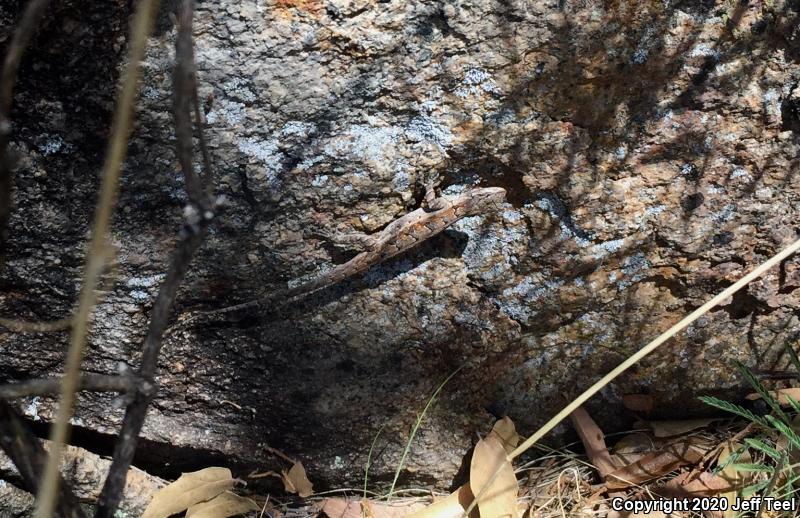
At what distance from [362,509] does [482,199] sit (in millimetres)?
1031

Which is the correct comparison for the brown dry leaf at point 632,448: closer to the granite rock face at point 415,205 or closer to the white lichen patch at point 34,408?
the granite rock face at point 415,205

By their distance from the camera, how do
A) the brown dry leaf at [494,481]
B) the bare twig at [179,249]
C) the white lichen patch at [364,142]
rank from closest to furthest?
1. the bare twig at [179,249]
2. the white lichen patch at [364,142]
3. the brown dry leaf at [494,481]

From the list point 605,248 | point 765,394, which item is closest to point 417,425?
point 605,248

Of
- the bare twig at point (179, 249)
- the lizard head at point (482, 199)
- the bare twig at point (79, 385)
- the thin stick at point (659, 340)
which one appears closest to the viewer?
the bare twig at point (179, 249)

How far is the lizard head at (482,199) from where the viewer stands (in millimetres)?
1943

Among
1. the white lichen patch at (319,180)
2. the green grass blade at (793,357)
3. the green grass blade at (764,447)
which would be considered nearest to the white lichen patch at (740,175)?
the green grass blade at (793,357)

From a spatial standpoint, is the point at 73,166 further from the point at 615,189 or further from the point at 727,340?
the point at 727,340

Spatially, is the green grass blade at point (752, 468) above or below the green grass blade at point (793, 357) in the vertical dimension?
below

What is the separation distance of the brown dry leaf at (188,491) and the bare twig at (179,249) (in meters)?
0.77

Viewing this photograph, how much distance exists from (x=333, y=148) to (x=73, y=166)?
66cm

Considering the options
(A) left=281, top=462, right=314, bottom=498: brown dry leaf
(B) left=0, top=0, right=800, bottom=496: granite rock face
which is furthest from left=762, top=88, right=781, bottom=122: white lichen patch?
(A) left=281, top=462, right=314, bottom=498: brown dry leaf

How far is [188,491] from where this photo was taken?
2096 millimetres

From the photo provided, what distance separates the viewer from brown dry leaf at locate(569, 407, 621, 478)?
7.13 ft

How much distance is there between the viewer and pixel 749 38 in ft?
6.09
